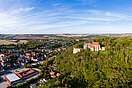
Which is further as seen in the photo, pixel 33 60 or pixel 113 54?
pixel 33 60

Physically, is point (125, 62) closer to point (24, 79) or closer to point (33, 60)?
point (24, 79)

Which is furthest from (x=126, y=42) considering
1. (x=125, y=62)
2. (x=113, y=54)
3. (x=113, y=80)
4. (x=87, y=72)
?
(x=113, y=80)

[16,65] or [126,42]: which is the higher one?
[126,42]

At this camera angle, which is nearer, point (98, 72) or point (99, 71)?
point (98, 72)

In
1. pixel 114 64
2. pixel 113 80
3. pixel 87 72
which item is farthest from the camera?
pixel 114 64

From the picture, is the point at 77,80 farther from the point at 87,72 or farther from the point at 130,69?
the point at 130,69

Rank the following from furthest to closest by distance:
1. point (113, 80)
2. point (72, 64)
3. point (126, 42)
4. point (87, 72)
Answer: point (126, 42), point (72, 64), point (87, 72), point (113, 80)

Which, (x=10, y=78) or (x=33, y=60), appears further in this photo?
(x=33, y=60)

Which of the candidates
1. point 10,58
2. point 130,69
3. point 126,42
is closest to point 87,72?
point 130,69

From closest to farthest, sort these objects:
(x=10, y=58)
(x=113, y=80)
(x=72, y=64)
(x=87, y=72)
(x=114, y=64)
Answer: (x=113, y=80), (x=87, y=72), (x=114, y=64), (x=72, y=64), (x=10, y=58)
